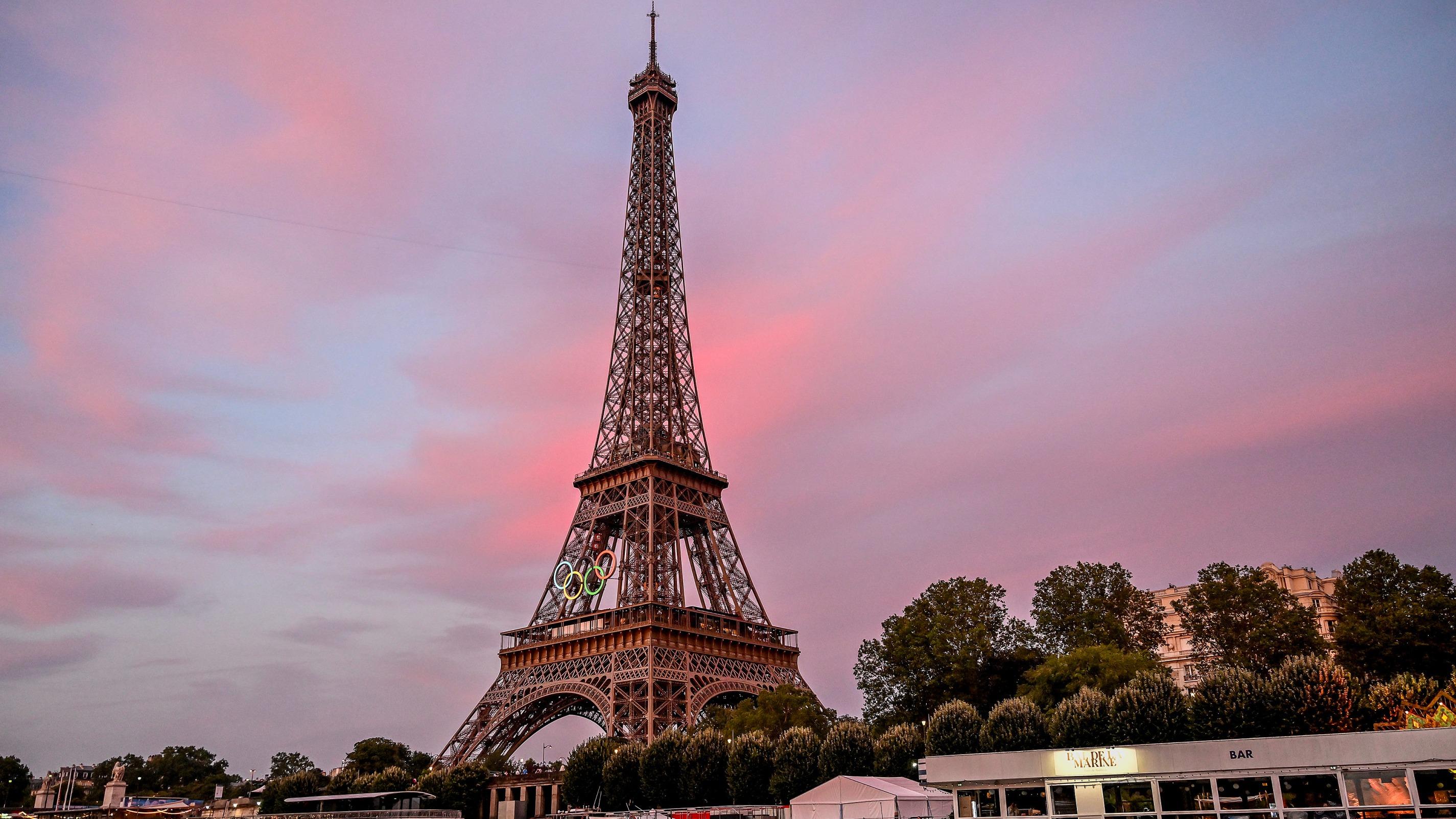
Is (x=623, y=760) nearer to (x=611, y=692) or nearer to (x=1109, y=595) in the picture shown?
(x=611, y=692)

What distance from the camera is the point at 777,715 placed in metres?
66.1

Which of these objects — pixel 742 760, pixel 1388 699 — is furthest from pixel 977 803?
pixel 742 760

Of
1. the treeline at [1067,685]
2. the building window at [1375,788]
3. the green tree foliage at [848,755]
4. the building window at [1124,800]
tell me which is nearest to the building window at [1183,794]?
the building window at [1124,800]

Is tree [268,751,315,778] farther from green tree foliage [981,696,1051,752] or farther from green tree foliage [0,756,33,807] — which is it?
green tree foliage [981,696,1051,752]

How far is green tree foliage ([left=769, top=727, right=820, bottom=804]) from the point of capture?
53.4 metres

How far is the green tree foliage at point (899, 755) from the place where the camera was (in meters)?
52.2

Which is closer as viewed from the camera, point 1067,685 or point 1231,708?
point 1231,708

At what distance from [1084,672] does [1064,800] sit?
95.3ft

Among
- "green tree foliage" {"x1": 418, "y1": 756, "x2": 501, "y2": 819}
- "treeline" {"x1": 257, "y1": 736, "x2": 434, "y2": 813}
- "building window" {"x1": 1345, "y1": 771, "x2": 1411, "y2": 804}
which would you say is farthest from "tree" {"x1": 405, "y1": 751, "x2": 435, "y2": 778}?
"building window" {"x1": 1345, "y1": 771, "x2": 1411, "y2": 804}

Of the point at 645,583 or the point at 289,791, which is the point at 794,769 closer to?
the point at 645,583

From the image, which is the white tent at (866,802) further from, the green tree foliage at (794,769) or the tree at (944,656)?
the tree at (944,656)

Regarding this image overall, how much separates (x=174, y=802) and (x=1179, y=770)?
8845 cm

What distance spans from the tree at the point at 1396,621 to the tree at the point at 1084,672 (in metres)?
11.3

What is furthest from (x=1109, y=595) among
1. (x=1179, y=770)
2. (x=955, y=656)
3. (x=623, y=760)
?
(x=1179, y=770)
